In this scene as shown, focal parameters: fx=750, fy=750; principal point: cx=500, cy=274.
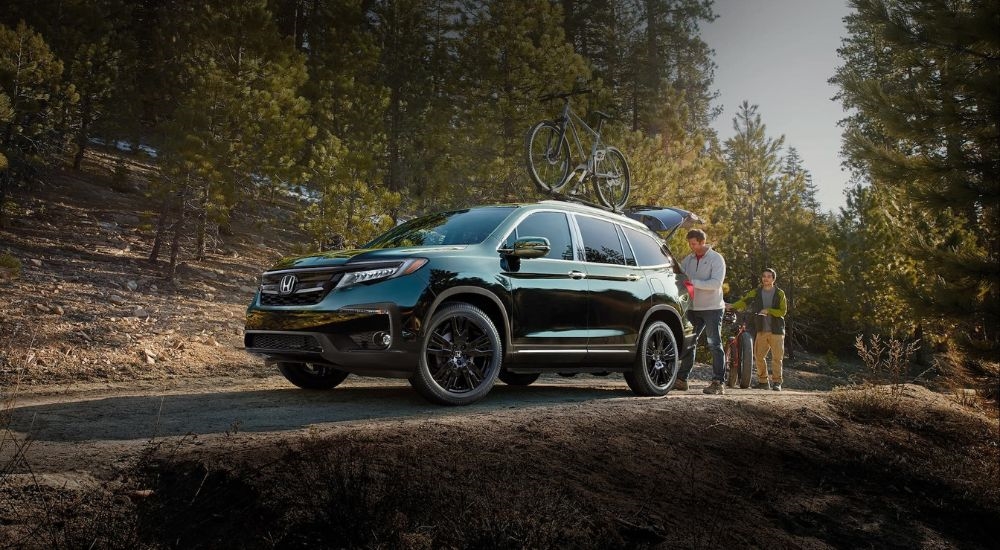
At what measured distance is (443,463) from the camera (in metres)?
4.43

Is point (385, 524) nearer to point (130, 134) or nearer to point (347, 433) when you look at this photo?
point (347, 433)

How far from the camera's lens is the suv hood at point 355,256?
20.2 ft

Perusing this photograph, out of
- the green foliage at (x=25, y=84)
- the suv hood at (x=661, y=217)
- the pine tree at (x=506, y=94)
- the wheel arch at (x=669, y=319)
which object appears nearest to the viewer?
the wheel arch at (x=669, y=319)

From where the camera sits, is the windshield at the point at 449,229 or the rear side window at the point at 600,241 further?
the rear side window at the point at 600,241

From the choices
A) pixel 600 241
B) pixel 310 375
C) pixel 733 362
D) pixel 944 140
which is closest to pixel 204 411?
pixel 310 375

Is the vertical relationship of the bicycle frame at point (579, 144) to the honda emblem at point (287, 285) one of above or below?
above

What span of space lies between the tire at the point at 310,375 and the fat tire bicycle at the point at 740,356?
669 centimetres

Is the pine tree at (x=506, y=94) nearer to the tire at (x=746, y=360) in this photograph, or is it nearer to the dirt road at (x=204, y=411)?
the tire at (x=746, y=360)

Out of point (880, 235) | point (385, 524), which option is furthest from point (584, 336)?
point (880, 235)

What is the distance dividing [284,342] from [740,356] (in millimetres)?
8791

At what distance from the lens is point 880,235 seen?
30094mm

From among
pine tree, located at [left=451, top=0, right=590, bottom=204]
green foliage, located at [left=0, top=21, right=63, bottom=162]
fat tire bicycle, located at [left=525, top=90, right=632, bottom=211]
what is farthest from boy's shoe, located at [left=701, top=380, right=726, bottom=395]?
green foliage, located at [left=0, top=21, right=63, bottom=162]

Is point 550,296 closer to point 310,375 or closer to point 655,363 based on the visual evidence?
point 655,363

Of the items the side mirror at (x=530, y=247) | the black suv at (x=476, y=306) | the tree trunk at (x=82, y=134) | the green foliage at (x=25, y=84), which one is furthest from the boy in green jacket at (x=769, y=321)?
the tree trunk at (x=82, y=134)
